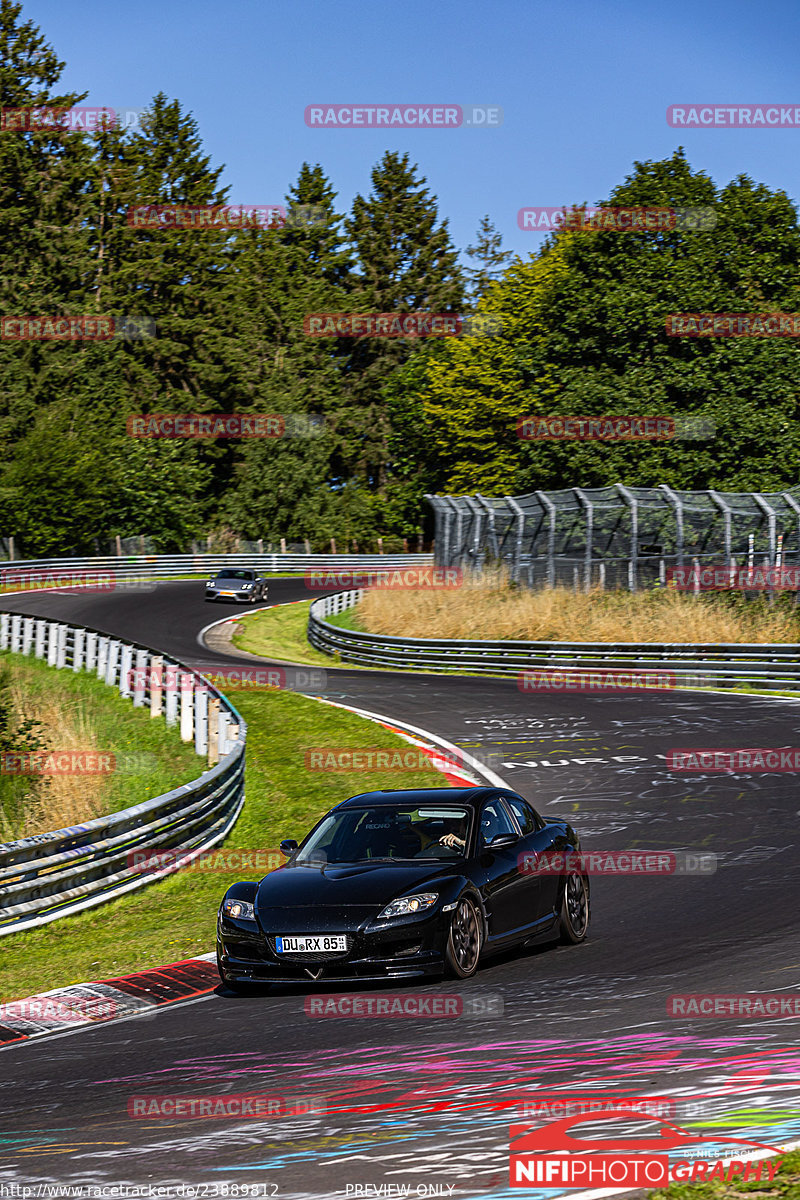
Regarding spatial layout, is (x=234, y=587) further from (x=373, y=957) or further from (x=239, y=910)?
(x=373, y=957)

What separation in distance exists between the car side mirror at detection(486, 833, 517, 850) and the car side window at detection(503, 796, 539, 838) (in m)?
0.51

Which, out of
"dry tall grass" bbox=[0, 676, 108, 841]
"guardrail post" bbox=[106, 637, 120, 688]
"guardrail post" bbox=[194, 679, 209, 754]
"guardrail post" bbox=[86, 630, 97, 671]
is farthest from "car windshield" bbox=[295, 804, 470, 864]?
"guardrail post" bbox=[86, 630, 97, 671]

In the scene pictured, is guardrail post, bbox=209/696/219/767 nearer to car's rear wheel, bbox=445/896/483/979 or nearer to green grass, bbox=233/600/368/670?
car's rear wheel, bbox=445/896/483/979

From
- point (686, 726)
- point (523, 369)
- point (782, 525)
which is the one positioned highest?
point (523, 369)

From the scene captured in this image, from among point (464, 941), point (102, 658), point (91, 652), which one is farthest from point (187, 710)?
point (464, 941)

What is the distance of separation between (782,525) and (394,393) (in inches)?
2305

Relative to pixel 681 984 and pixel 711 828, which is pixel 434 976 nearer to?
pixel 681 984

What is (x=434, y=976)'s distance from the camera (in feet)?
30.1

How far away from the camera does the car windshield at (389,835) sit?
10.1 meters

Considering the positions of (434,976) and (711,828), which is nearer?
(434,976)

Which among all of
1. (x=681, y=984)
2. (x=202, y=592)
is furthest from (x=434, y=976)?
(x=202, y=592)


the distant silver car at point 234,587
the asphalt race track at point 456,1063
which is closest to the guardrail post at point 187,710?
the asphalt race track at point 456,1063

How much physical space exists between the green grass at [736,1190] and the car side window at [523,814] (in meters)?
6.08

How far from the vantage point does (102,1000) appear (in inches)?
391
